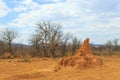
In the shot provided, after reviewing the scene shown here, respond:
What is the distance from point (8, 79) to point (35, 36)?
39.5m

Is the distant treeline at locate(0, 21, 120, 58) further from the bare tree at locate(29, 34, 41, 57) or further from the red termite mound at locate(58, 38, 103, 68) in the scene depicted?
the red termite mound at locate(58, 38, 103, 68)

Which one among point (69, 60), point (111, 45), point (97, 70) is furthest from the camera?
point (111, 45)

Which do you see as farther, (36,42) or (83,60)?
(36,42)

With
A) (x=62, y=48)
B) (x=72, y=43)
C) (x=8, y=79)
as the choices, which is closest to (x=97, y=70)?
(x=8, y=79)

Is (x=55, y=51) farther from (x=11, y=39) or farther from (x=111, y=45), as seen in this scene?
(x=111, y=45)

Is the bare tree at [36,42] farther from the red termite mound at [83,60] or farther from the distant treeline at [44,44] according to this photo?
the red termite mound at [83,60]

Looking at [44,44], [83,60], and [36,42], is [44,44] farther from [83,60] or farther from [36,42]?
[83,60]

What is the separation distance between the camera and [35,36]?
56.7 meters

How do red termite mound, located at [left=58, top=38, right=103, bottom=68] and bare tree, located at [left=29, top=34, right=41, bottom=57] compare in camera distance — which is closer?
red termite mound, located at [left=58, top=38, right=103, bottom=68]

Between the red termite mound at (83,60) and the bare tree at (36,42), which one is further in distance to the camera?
the bare tree at (36,42)

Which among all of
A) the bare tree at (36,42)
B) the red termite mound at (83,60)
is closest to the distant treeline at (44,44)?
the bare tree at (36,42)

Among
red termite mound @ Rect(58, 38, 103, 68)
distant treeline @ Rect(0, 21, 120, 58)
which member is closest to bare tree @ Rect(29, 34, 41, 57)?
Answer: distant treeline @ Rect(0, 21, 120, 58)

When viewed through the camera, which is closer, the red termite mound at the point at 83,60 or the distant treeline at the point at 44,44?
the red termite mound at the point at 83,60

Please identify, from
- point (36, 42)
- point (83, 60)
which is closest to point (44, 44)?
point (36, 42)
